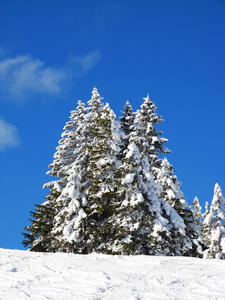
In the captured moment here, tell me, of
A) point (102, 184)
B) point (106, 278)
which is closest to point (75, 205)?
point (102, 184)

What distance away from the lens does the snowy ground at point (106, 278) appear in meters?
7.63

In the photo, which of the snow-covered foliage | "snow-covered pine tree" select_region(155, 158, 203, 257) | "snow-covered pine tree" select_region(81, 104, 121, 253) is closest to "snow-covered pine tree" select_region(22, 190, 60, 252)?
the snow-covered foliage

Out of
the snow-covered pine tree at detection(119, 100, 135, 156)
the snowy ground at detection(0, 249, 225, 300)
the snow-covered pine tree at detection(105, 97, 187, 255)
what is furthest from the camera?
the snow-covered pine tree at detection(119, 100, 135, 156)

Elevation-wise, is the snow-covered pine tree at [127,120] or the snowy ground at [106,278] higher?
the snow-covered pine tree at [127,120]

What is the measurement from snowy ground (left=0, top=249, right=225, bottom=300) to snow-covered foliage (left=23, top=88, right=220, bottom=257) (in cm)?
713

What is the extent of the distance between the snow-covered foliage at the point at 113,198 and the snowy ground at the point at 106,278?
7126 mm

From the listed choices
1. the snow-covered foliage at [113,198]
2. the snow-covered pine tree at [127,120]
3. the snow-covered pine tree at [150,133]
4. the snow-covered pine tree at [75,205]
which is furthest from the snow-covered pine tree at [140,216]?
the snow-covered pine tree at [127,120]

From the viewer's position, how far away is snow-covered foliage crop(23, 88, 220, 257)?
19453mm

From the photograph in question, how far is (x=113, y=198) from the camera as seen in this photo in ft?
69.7

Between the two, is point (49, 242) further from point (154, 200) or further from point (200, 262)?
point (200, 262)

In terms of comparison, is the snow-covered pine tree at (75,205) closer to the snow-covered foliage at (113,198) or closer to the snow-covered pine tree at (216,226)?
the snow-covered foliage at (113,198)

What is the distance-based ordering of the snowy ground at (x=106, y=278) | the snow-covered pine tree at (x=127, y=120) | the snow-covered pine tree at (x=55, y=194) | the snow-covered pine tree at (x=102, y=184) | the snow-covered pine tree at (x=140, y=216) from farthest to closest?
the snow-covered pine tree at (x=127, y=120)
the snow-covered pine tree at (x=55, y=194)
the snow-covered pine tree at (x=102, y=184)
the snow-covered pine tree at (x=140, y=216)
the snowy ground at (x=106, y=278)

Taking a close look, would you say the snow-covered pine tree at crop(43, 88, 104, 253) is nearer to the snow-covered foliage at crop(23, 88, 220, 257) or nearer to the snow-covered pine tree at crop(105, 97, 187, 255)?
the snow-covered foliage at crop(23, 88, 220, 257)

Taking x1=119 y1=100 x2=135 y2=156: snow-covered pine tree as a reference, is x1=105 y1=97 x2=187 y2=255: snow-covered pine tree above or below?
below
